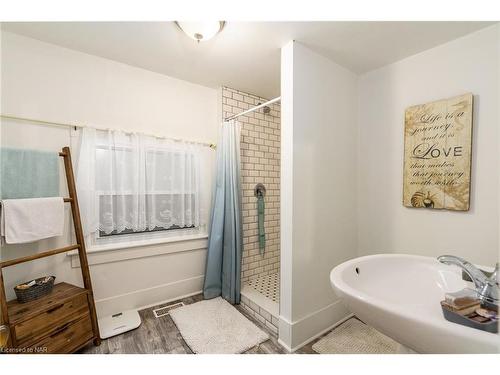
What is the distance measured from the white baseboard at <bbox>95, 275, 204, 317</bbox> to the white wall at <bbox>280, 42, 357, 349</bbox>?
1.11 metres

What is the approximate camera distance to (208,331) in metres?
1.80

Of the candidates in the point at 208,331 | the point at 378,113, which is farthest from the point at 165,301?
the point at 378,113

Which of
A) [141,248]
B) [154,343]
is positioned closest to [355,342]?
[154,343]

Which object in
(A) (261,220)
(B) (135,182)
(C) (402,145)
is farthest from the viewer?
(A) (261,220)

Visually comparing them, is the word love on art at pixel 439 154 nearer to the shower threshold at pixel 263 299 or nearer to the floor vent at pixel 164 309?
the shower threshold at pixel 263 299

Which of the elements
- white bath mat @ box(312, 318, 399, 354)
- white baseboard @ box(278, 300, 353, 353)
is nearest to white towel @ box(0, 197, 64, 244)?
white baseboard @ box(278, 300, 353, 353)

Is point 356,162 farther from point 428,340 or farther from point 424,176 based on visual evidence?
point 428,340

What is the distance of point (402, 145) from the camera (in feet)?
6.17

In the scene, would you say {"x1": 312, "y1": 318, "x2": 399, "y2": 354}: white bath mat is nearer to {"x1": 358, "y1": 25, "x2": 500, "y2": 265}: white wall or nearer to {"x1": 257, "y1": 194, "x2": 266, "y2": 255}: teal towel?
{"x1": 358, "y1": 25, "x2": 500, "y2": 265}: white wall

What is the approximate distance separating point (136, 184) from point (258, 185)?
132 centimetres

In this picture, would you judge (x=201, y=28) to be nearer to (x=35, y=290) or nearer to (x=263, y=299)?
(x=35, y=290)

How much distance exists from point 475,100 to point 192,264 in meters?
2.73

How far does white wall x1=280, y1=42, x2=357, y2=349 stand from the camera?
5.47ft

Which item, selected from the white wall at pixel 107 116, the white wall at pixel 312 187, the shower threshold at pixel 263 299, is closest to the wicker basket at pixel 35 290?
the white wall at pixel 107 116
